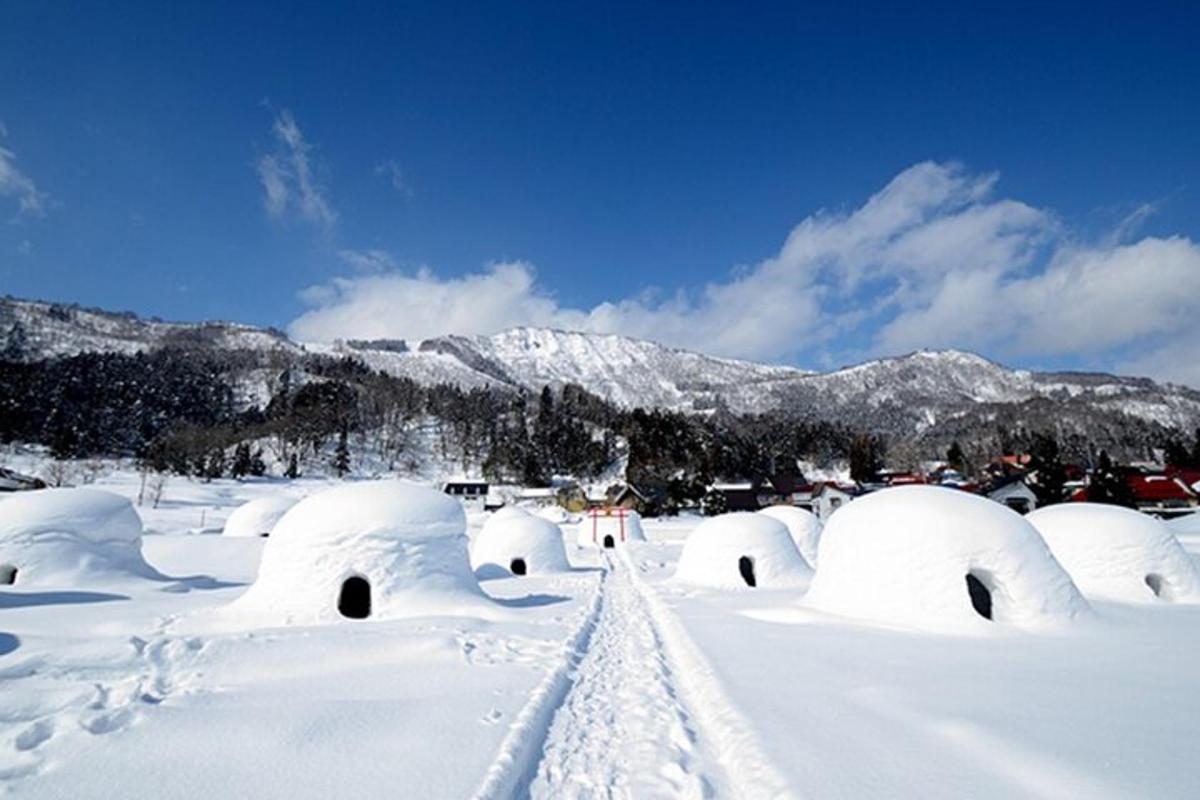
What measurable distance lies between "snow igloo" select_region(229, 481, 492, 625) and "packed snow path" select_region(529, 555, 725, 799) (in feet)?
14.0

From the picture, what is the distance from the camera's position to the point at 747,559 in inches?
789

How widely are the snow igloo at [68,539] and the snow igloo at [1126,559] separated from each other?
25263mm

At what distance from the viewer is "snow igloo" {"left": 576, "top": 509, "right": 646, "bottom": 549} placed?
127 ft

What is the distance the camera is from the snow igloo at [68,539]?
15594 mm

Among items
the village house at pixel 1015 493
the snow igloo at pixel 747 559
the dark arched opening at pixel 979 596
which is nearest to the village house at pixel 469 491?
the village house at pixel 1015 493

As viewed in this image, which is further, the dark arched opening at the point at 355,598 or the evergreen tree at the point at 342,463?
the evergreen tree at the point at 342,463

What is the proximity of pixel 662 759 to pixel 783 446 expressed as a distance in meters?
107

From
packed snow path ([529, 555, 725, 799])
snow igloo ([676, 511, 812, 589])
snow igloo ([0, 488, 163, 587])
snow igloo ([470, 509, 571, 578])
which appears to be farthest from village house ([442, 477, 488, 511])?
packed snow path ([529, 555, 725, 799])

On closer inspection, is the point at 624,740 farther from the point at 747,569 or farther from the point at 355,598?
the point at 747,569

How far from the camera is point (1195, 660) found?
8625mm

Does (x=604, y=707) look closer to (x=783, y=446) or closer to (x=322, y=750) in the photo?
(x=322, y=750)

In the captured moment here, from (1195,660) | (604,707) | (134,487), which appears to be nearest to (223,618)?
(604,707)

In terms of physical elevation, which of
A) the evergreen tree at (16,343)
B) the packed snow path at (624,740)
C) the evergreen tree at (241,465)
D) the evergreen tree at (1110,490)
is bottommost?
the packed snow path at (624,740)

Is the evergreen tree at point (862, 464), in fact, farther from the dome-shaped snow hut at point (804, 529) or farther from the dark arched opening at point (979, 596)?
the dark arched opening at point (979, 596)
